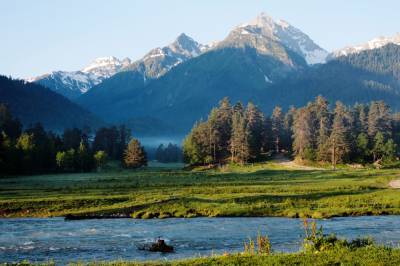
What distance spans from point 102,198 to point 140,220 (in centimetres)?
1617

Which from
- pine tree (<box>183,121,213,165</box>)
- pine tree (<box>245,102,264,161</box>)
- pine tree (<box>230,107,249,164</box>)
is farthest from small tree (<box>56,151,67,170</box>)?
pine tree (<box>245,102,264,161</box>)

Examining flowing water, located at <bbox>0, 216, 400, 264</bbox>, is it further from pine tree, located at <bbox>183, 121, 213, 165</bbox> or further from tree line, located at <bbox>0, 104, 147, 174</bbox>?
pine tree, located at <bbox>183, 121, 213, 165</bbox>

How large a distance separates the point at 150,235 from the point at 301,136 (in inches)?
4483

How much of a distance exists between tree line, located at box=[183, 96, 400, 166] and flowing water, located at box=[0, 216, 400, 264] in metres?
96.6

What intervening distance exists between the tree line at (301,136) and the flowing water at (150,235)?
96.6 metres

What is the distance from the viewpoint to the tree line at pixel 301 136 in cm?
15738

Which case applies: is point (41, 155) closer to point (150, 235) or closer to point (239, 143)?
point (239, 143)

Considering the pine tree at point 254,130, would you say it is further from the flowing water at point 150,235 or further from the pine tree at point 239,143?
the flowing water at point 150,235

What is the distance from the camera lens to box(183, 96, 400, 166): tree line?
15738 cm

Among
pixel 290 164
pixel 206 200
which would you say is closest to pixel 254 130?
pixel 290 164

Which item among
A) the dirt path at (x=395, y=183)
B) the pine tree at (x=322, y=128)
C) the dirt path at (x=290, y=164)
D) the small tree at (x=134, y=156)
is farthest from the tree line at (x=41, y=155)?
the dirt path at (x=395, y=183)

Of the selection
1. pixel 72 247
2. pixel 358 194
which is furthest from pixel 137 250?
pixel 358 194

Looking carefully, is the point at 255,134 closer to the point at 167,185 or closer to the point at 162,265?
the point at 167,185

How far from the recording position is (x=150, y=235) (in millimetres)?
53438
